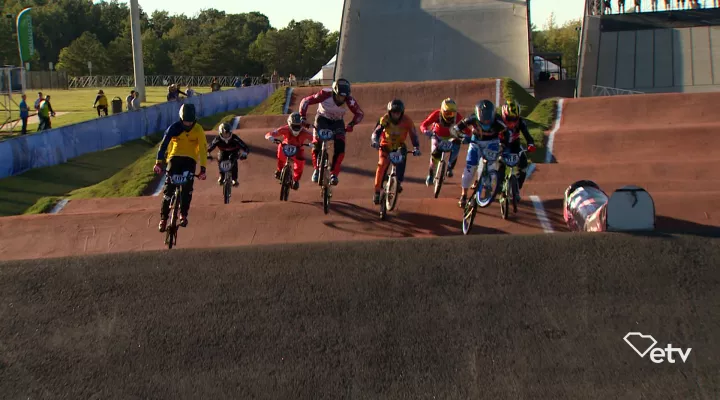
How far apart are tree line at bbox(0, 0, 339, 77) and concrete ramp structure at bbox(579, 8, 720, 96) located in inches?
3108

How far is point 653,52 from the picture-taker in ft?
119

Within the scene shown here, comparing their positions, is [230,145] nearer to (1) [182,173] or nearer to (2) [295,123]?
(2) [295,123]

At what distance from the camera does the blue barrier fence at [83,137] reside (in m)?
22.5

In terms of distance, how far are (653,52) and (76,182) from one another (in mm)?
28222

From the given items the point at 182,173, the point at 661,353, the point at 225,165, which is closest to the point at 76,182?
the point at 225,165

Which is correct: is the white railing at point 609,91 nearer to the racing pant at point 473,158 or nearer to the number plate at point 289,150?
the number plate at point 289,150

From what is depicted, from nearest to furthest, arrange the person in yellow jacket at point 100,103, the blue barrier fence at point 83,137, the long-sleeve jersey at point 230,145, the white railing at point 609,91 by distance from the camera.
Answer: the long-sleeve jersey at point 230,145
the blue barrier fence at point 83,137
the white railing at point 609,91
the person in yellow jacket at point 100,103

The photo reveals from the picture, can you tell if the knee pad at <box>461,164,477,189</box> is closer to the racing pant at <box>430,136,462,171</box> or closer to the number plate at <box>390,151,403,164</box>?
the number plate at <box>390,151,403,164</box>

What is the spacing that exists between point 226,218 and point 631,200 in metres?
7.52

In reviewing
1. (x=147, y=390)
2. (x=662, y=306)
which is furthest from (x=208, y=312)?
(x=662, y=306)

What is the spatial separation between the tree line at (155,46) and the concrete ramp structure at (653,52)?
78951mm

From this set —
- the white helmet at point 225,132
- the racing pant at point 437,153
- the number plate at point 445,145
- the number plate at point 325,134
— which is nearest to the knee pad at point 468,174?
the racing pant at point 437,153

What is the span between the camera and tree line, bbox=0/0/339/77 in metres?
107

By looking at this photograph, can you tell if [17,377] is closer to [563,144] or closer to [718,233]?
[718,233]
